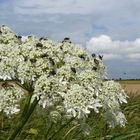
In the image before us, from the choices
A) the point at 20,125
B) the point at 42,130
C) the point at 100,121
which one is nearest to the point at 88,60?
the point at 20,125

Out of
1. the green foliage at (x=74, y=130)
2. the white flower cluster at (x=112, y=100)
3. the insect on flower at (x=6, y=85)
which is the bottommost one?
the green foliage at (x=74, y=130)

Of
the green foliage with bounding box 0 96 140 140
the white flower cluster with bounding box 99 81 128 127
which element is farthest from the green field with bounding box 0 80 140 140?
the white flower cluster with bounding box 99 81 128 127

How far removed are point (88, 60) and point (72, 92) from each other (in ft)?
2.78

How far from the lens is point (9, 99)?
6410 mm

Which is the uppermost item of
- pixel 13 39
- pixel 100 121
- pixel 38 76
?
pixel 13 39

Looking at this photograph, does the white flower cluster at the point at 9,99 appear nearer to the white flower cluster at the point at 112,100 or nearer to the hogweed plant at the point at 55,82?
the hogweed plant at the point at 55,82

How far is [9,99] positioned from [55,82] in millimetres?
589

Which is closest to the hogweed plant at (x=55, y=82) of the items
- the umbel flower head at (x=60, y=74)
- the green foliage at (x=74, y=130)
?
the umbel flower head at (x=60, y=74)

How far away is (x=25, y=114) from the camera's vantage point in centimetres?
641

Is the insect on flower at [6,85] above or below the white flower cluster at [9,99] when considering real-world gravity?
above

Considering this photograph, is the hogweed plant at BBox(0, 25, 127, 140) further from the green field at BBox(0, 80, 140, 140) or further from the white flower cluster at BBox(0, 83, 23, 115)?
the green field at BBox(0, 80, 140, 140)

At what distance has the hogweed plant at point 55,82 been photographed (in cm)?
625

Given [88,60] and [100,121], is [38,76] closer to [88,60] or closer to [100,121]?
[88,60]

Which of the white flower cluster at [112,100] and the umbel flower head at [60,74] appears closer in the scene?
the umbel flower head at [60,74]
